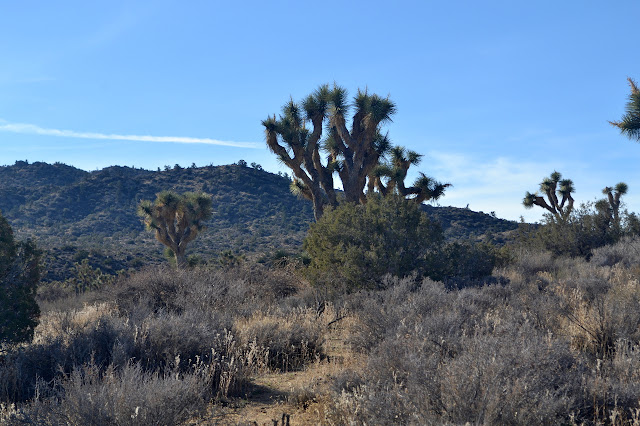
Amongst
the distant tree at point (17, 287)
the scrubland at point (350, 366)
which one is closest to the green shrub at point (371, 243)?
the scrubland at point (350, 366)

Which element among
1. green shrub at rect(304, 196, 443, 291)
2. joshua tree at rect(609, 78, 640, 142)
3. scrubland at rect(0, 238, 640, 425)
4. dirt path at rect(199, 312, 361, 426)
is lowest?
dirt path at rect(199, 312, 361, 426)

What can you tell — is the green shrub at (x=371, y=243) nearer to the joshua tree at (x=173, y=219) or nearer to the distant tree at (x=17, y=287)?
the distant tree at (x=17, y=287)

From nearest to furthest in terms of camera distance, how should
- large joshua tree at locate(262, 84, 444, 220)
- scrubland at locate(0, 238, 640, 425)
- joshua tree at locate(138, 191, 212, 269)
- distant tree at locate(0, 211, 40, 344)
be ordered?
scrubland at locate(0, 238, 640, 425), distant tree at locate(0, 211, 40, 344), large joshua tree at locate(262, 84, 444, 220), joshua tree at locate(138, 191, 212, 269)

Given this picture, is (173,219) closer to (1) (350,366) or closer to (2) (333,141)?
(2) (333,141)

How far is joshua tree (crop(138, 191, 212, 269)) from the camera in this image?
29.4m

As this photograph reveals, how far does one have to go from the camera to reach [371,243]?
12.9 meters

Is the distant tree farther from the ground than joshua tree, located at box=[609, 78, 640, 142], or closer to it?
closer to it

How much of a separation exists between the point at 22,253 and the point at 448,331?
19.2ft

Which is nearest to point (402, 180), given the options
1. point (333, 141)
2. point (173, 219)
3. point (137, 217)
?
point (333, 141)

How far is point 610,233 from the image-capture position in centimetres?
2341

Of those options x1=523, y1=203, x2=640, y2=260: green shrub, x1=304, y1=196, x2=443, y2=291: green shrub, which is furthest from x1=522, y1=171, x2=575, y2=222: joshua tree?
x1=304, y1=196, x2=443, y2=291: green shrub

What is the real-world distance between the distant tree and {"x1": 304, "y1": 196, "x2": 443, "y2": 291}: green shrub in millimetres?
7051

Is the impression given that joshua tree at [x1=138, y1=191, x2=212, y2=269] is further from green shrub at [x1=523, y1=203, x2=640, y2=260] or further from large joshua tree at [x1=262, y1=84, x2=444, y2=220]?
green shrub at [x1=523, y1=203, x2=640, y2=260]

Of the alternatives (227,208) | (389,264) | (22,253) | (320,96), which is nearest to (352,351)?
(22,253)
